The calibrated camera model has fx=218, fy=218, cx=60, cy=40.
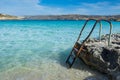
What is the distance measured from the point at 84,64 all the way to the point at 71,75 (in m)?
1.59

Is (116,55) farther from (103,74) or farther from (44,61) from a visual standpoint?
(44,61)

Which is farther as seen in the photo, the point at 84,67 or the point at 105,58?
the point at 84,67

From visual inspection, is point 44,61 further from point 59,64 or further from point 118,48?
point 118,48

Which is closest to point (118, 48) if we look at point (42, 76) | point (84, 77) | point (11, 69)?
point (84, 77)

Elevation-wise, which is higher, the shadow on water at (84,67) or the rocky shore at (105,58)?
the rocky shore at (105,58)

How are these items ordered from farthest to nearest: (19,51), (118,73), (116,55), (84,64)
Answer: (19,51)
(84,64)
(116,55)
(118,73)

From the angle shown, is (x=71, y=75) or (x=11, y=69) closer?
(x=71, y=75)

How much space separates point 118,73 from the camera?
356 inches

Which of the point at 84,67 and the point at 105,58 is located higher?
the point at 105,58

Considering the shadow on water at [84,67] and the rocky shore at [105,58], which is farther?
the shadow on water at [84,67]

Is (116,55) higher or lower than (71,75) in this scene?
higher

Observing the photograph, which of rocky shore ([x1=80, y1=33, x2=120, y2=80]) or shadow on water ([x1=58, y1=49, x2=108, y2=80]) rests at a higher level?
rocky shore ([x1=80, y1=33, x2=120, y2=80])

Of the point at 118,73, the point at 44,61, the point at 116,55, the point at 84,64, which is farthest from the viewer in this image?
the point at 44,61

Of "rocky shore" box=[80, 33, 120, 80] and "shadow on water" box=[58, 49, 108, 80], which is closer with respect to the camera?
"rocky shore" box=[80, 33, 120, 80]
